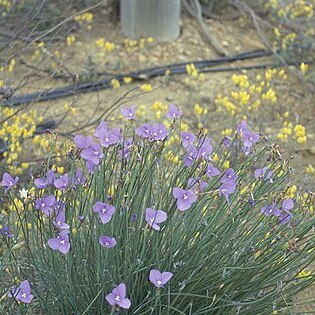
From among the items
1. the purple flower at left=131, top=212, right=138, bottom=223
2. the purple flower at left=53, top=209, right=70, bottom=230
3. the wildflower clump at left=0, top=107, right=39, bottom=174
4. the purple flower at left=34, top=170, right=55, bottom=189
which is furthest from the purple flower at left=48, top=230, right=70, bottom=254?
the wildflower clump at left=0, top=107, right=39, bottom=174

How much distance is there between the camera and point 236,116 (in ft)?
18.7

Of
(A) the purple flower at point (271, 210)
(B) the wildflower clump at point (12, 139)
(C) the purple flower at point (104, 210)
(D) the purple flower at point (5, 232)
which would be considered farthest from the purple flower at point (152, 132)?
(B) the wildflower clump at point (12, 139)

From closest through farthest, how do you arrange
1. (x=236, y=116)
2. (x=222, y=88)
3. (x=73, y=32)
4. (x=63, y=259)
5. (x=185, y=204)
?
(x=185, y=204) → (x=63, y=259) → (x=236, y=116) → (x=222, y=88) → (x=73, y=32)

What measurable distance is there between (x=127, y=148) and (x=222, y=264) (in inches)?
23.4

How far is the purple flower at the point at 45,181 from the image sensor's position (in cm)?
294

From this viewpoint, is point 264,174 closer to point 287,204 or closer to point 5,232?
point 287,204

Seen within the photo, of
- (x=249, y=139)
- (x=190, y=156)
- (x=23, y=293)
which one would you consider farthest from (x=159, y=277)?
(x=249, y=139)

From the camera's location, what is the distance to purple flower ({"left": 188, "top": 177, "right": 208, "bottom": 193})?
2.84 metres

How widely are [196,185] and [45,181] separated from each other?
0.60 metres

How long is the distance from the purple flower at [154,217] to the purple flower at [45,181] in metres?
0.48

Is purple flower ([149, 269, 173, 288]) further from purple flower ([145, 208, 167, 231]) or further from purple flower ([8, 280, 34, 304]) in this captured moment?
purple flower ([8, 280, 34, 304])

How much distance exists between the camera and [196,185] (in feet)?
9.96

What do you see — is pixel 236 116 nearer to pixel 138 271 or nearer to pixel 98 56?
pixel 98 56

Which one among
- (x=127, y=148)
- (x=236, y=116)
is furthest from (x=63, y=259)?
(x=236, y=116)
